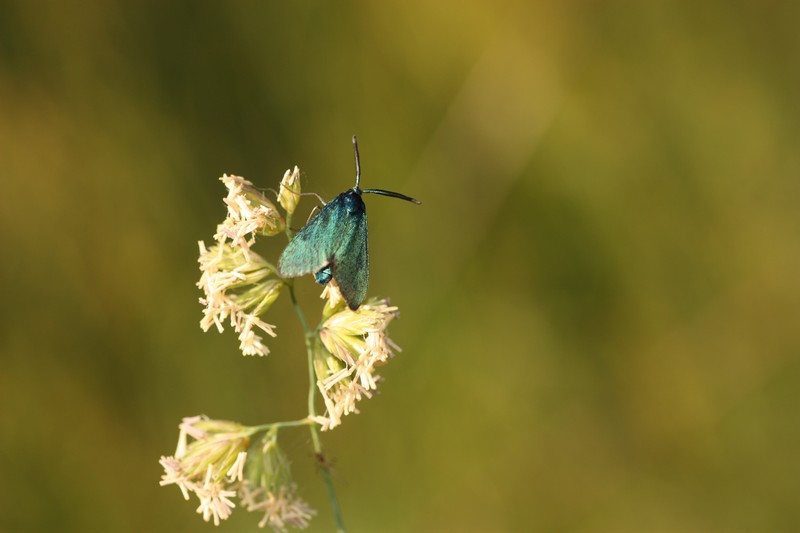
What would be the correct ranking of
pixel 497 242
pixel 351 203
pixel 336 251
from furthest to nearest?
pixel 497 242
pixel 351 203
pixel 336 251

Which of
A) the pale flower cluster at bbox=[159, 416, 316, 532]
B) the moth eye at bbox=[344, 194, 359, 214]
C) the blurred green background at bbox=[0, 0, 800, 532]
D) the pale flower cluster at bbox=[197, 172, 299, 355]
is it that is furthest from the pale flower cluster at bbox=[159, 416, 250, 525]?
the blurred green background at bbox=[0, 0, 800, 532]

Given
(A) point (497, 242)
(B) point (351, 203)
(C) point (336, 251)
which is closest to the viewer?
(C) point (336, 251)

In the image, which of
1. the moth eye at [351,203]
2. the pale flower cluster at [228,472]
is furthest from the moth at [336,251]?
the pale flower cluster at [228,472]

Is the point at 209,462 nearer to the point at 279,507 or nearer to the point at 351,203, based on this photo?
the point at 279,507

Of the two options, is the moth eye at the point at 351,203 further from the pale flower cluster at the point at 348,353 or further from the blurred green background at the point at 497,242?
the blurred green background at the point at 497,242

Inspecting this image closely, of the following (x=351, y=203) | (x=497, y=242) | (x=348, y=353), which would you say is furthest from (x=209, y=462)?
(x=497, y=242)

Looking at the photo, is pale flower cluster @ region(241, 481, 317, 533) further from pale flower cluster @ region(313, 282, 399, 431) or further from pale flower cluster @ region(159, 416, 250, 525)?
pale flower cluster @ region(313, 282, 399, 431)

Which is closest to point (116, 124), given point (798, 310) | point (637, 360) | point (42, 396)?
point (42, 396)
